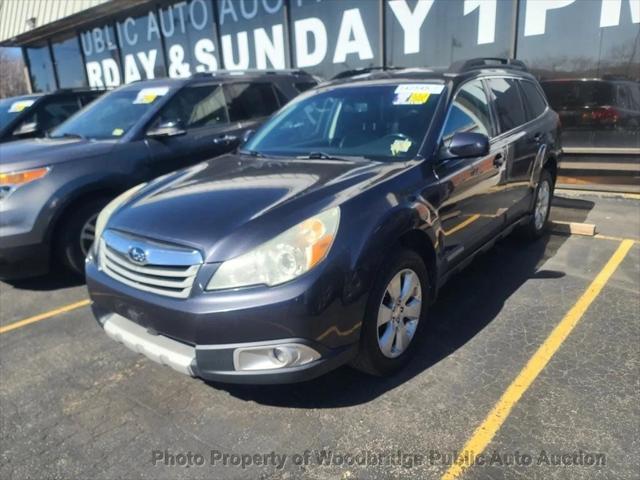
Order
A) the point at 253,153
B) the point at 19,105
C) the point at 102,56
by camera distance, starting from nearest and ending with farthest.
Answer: the point at 253,153, the point at 19,105, the point at 102,56

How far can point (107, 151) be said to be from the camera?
4.75 metres

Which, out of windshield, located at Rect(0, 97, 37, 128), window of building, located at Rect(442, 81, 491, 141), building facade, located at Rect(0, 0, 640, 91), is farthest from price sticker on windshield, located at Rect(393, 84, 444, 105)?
windshield, located at Rect(0, 97, 37, 128)

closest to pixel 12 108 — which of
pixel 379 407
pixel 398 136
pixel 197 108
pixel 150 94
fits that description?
pixel 150 94

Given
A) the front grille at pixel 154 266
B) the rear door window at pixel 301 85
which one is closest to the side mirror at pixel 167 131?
the rear door window at pixel 301 85

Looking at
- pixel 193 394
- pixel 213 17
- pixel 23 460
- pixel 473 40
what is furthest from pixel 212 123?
pixel 213 17

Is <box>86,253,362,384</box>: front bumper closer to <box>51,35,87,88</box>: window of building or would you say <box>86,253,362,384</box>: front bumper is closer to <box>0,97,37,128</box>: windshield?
<box>0,97,37,128</box>: windshield

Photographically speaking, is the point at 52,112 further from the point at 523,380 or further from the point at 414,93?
the point at 523,380

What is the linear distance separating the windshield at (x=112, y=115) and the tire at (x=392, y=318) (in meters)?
3.43

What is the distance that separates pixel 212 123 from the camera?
564 centimetres

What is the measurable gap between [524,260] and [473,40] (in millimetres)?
4500

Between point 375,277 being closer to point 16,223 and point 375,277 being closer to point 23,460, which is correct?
point 23,460

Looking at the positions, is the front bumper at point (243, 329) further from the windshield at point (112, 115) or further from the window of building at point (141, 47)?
the window of building at point (141, 47)

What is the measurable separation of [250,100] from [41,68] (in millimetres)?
15794

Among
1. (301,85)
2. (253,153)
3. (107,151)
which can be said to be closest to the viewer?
(253,153)
